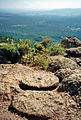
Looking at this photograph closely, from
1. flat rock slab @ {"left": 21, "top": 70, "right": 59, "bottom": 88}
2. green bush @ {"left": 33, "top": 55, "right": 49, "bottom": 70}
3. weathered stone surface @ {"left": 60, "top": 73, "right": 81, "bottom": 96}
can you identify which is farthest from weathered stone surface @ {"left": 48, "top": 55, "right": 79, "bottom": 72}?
weathered stone surface @ {"left": 60, "top": 73, "right": 81, "bottom": 96}

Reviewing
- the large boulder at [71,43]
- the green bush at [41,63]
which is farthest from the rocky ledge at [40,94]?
the large boulder at [71,43]

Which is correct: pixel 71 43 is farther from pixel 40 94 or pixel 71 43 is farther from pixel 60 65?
pixel 40 94

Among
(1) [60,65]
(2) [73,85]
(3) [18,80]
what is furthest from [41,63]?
(2) [73,85]

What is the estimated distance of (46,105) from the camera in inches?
491

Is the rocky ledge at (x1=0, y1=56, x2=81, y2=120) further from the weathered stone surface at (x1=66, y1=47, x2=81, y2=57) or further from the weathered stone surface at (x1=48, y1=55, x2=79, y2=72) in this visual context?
the weathered stone surface at (x1=66, y1=47, x2=81, y2=57)

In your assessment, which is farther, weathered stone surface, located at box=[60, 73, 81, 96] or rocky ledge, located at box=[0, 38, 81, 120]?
weathered stone surface, located at box=[60, 73, 81, 96]

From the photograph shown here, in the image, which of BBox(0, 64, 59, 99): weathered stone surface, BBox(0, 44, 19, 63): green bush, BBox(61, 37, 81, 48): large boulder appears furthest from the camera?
BBox(61, 37, 81, 48): large boulder

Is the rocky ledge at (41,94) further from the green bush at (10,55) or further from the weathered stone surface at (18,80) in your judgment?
the green bush at (10,55)

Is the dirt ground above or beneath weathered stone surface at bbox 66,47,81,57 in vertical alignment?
above

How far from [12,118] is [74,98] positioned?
12.5 ft

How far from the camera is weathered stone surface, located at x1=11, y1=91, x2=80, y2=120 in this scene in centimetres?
1200

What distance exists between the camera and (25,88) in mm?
14875

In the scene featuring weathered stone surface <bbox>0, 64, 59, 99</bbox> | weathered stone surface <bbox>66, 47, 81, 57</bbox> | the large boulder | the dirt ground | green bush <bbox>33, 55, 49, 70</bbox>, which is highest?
weathered stone surface <bbox>0, 64, 59, 99</bbox>

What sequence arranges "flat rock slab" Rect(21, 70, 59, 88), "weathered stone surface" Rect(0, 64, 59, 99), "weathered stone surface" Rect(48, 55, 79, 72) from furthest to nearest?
"weathered stone surface" Rect(48, 55, 79, 72) → "flat rock slab" Rect(21, 70, 59, 88) → "weathered stone surface" Rect(0, 64, 59, 99)
